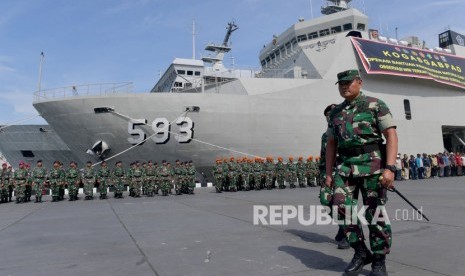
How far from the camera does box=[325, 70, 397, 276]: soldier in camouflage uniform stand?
2568 mm

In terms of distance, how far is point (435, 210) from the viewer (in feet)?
18.4

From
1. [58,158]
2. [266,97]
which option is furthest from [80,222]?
[58,158]

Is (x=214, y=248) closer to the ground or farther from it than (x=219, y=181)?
closer to the ground

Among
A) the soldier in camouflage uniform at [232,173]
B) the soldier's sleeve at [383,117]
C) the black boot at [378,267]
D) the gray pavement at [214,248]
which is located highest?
the soldier's sleeve at [383,117]

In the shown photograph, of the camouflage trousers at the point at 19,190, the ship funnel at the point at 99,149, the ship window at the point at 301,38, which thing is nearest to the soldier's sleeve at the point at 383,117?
the camouflage trousers at the point at 19,190

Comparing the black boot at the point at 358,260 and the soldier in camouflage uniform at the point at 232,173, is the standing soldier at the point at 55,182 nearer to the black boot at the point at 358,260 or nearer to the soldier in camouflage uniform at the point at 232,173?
the soldier in camouflage uniform at the point at 232,173

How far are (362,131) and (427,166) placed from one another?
16827 millimetres

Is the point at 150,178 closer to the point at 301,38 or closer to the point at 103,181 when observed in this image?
the point at 103,181

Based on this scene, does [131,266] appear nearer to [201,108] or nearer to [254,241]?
[254,241]

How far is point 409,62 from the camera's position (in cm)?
1819

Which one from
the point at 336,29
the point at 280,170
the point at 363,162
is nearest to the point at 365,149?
the point at 363,162

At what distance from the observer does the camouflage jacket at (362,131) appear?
2.66m

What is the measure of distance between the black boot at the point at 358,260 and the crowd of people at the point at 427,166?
14817 mm

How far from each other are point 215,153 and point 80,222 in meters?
8.60
